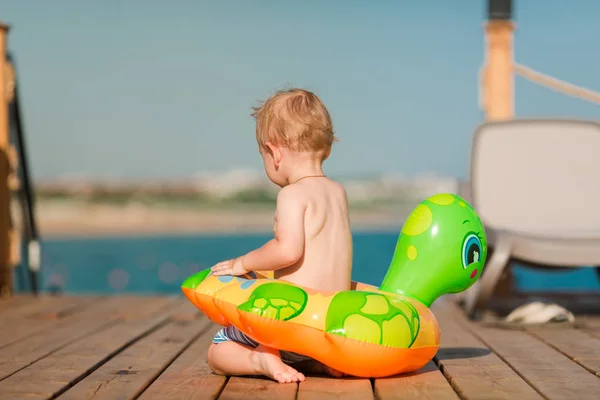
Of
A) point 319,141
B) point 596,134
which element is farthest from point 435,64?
point 319,141

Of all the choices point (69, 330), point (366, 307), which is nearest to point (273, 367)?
point (366, 307)

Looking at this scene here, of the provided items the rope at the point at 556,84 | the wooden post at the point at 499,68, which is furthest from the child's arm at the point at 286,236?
the rope at the point at 556,84

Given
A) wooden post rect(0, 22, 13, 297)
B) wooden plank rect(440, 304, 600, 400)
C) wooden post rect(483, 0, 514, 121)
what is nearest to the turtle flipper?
wooden plank rect(440, 304, 600, 400)

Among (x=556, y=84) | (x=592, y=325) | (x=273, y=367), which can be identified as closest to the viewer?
(x=273, y=367)

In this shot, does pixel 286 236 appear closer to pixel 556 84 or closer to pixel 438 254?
pixel 438 254

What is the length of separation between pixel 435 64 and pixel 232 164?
1133 centimetres

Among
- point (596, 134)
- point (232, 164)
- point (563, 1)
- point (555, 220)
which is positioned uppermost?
point (563, 1)

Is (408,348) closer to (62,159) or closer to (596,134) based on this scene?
(596,134)

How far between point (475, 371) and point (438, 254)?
37 cm

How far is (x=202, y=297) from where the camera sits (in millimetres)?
2490

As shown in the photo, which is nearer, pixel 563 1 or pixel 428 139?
pixel 563 1

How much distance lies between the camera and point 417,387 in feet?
7.39

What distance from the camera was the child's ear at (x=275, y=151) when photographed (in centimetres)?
245

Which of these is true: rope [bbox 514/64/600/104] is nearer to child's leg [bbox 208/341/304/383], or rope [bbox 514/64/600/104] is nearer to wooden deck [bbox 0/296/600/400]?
wooden deck [bbox 0/296/600/400]
